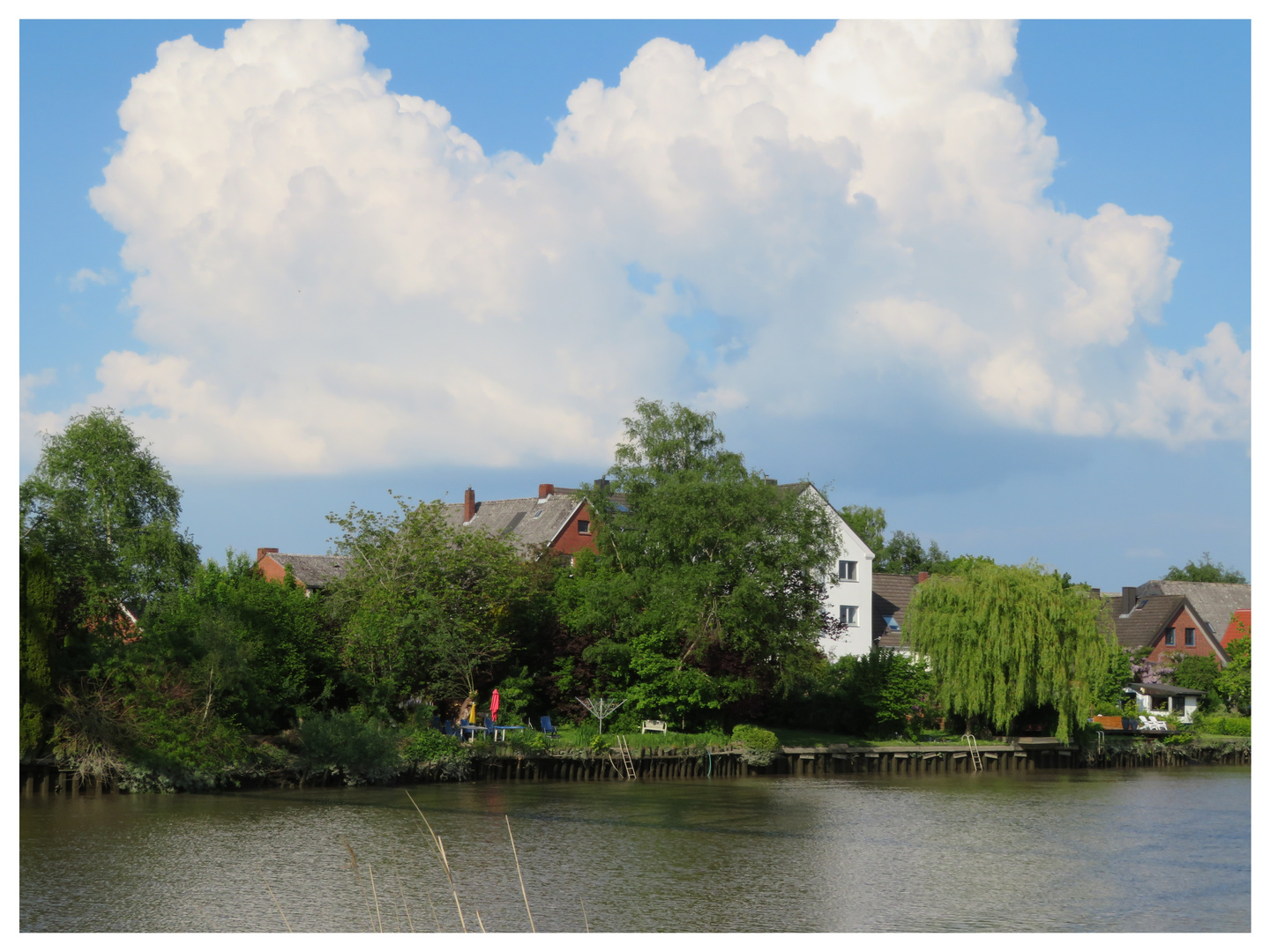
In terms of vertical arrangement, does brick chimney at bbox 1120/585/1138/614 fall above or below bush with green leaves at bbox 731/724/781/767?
above

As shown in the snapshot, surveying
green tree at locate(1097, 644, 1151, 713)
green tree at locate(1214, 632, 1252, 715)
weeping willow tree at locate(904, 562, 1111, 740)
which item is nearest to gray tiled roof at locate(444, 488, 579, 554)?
weeping willow tree at locate(904, 562, 1111, 740)

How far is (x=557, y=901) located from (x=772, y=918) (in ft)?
10.4

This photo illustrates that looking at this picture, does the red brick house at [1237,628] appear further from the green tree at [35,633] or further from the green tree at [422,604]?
the green tree at [35,633]

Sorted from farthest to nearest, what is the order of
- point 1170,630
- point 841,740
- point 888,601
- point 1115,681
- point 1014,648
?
point 1170,630 → point 888,601 → point 1115,681 → point 841,740 → point 1014,648

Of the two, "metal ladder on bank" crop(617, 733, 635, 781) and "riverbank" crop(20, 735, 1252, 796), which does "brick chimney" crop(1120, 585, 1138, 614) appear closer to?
"riverbank" crop(20, 735, 1252, 796)

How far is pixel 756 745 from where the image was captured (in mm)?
41594

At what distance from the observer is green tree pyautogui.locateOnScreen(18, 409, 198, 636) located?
46.2 metres

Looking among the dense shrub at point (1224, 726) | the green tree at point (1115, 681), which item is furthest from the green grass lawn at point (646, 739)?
the dense shrub at point (1224, 726)

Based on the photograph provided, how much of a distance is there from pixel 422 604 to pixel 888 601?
1443 inches

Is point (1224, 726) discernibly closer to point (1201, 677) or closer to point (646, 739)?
point (1201, 677)

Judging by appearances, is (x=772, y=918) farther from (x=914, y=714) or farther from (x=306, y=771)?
(x=914, y=714)

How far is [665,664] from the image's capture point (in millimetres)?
41000

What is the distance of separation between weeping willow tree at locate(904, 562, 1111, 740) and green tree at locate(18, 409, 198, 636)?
28959 mm

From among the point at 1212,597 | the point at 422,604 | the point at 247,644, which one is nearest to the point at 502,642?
the point at 422,604
